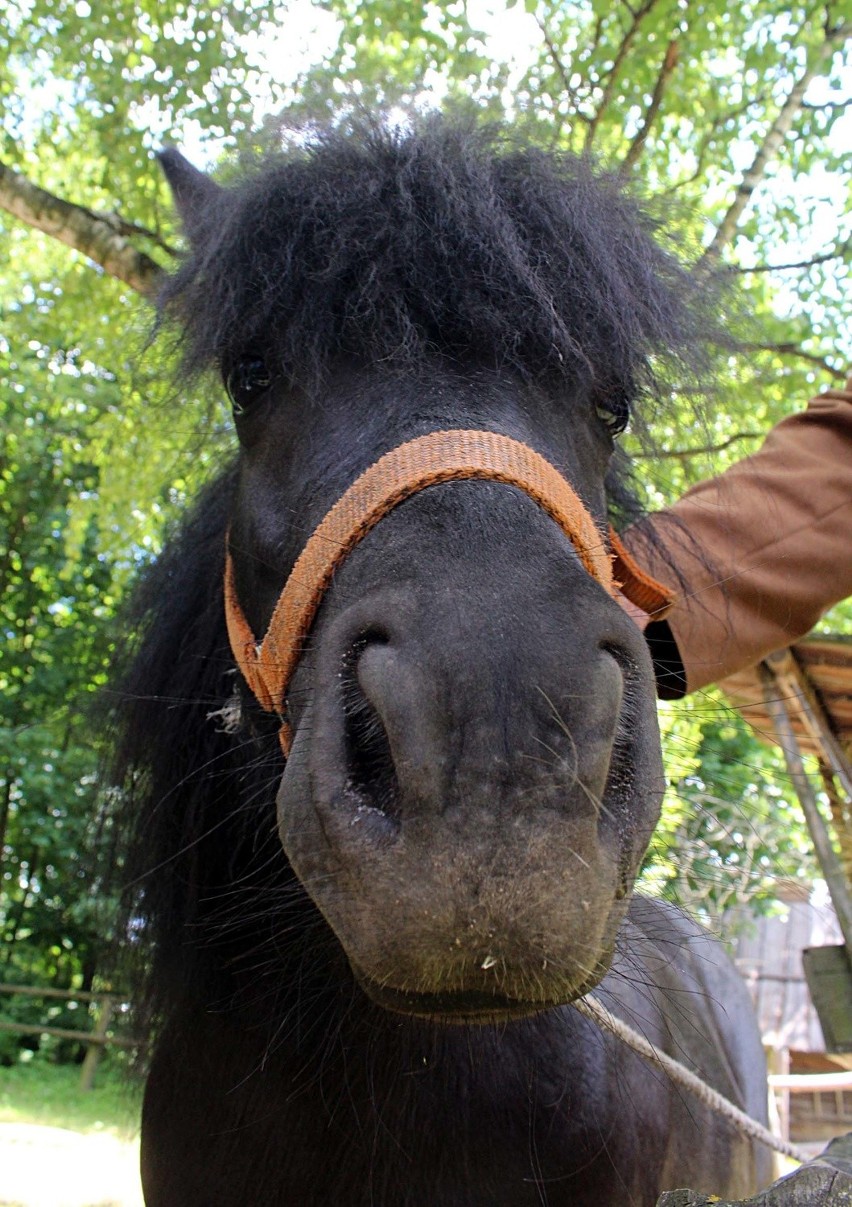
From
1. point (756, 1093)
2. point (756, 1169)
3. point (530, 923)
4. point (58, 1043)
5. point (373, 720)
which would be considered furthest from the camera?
point (58, 1043)

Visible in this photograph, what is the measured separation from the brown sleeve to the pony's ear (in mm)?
1329

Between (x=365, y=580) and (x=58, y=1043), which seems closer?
(x=365, y=580)

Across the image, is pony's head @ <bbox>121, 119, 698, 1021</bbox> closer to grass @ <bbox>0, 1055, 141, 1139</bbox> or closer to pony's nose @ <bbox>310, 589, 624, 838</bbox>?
pony's nose @ <bbox>310, 589, 624, 838</bbox>

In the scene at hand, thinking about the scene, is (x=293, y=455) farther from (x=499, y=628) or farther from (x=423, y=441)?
(x=499, y=628)

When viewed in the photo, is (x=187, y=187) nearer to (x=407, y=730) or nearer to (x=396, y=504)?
(x=396, y=504)

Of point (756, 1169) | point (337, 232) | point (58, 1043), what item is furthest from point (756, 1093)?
point (58, 1043)

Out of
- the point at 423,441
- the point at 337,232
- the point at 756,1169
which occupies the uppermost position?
the point at 337,232

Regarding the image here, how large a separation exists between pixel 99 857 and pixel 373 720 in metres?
1.59

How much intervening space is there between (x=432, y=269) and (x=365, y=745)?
879mm

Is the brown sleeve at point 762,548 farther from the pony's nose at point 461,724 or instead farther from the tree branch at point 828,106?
the tree branch at point 828,106

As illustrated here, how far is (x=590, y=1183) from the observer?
165cm

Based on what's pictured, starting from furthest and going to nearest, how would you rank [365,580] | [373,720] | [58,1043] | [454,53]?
[58,1043] < [454,53] < [365,580] < [373,720]

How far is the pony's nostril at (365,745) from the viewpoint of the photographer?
1.06 metres

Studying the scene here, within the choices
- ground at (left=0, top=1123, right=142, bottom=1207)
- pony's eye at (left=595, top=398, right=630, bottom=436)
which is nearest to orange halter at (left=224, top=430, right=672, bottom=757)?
pony's eye at (left=595, top=398, right=630, bottom=436)
